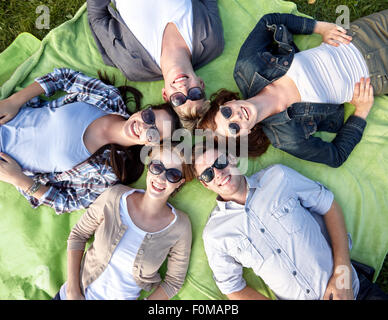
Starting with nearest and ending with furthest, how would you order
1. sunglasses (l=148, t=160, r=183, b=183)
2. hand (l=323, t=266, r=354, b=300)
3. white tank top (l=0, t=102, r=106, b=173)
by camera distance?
hand (l=323, t=266, r=354, b=300) → sunglasses (l=148, t=160, r=183, b=183) → white tank top (l=0, t=102, r=106, b=173)

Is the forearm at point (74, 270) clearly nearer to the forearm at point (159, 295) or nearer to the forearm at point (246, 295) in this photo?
the forearm at point (159, 295)

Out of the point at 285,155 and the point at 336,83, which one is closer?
the point at 336,83

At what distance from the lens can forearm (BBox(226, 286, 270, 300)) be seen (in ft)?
10.3

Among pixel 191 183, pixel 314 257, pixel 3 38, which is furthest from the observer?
pixel 3 38

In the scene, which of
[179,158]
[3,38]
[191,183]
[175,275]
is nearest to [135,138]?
[179,158]

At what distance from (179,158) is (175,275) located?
1.22 m

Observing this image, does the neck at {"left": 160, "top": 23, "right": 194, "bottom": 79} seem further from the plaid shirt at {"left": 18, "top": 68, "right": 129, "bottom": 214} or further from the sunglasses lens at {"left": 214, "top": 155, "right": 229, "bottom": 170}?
the sunglasses lens at {"left": 214, "top": 155, "right": 229, "bottom": 170}

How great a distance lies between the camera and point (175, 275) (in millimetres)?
3281

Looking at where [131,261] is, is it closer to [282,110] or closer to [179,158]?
[179,158]

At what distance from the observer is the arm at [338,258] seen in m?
2.93

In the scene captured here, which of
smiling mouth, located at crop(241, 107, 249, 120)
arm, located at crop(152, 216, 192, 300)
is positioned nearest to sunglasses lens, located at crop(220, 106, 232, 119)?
smiling mouth, located at crop(241, 107, 249, 120)

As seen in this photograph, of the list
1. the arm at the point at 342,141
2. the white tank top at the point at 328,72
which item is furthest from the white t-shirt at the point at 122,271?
the white tank top at the point at 328,72

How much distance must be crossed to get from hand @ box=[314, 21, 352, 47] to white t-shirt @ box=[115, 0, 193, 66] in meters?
1.47

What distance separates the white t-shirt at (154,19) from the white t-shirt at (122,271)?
67.6 inches
